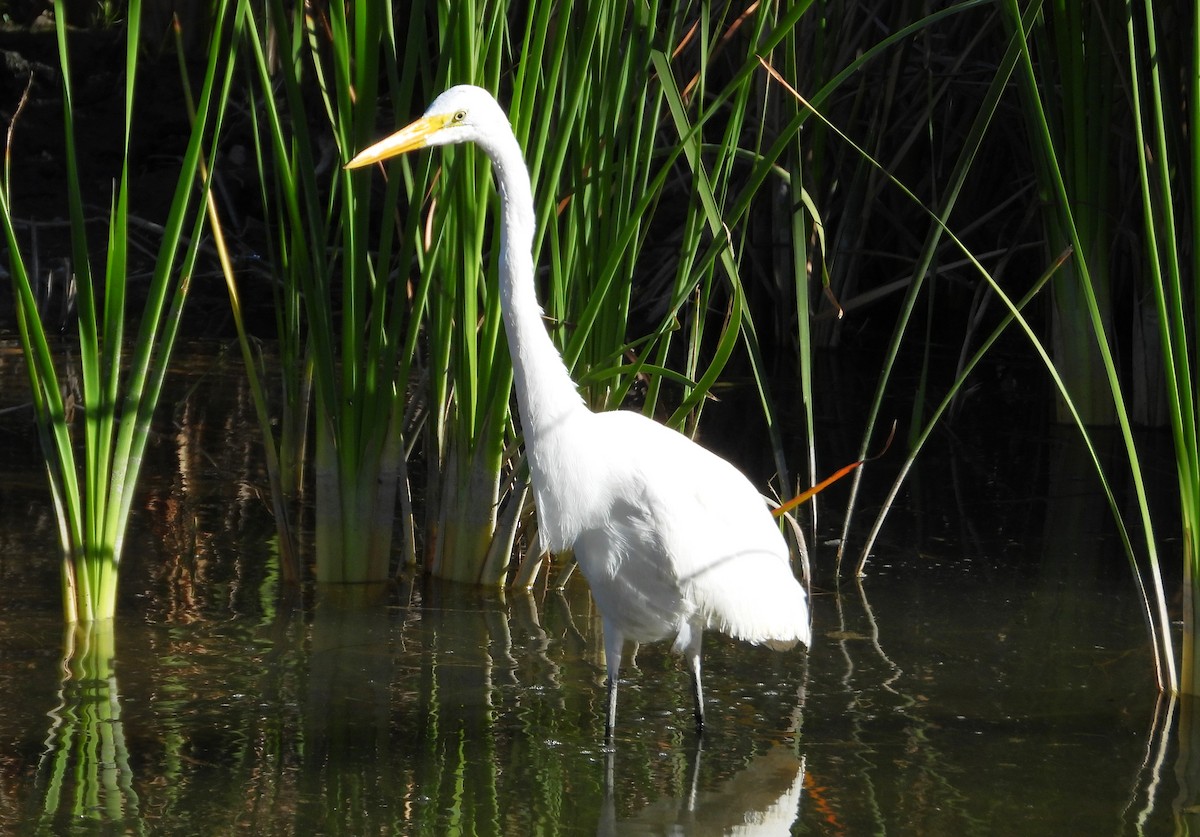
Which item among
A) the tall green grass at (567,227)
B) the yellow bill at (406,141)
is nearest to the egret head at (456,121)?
the yellow bill at (406,141)

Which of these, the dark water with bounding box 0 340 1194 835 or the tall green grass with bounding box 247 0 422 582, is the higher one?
the tall green grass with bounding box 247 0 422 582

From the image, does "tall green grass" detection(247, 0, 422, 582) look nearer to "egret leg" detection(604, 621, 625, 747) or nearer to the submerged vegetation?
the submerged vegetation

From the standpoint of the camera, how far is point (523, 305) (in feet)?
9.91

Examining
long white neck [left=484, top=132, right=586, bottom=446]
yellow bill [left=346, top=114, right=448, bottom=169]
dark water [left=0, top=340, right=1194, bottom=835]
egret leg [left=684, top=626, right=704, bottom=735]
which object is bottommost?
dark water [left=0, top=340, right=1194, bottom=835]

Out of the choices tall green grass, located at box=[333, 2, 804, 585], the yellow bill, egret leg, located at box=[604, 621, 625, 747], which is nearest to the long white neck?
the yellow bill

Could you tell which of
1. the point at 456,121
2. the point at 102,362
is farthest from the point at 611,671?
the point at 102,362

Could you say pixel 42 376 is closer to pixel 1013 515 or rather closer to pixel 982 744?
pixel 982 744

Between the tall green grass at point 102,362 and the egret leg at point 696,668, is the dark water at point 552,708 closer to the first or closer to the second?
the egret leg at point 696,668

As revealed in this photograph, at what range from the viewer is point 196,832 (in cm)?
260

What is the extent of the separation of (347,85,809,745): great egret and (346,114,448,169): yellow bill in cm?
5

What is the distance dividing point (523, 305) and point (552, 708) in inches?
39.2

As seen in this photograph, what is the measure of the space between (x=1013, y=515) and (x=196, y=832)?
10.6ft

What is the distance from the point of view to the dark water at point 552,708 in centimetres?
277

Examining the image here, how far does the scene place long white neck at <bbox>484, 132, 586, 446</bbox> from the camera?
301 cm
